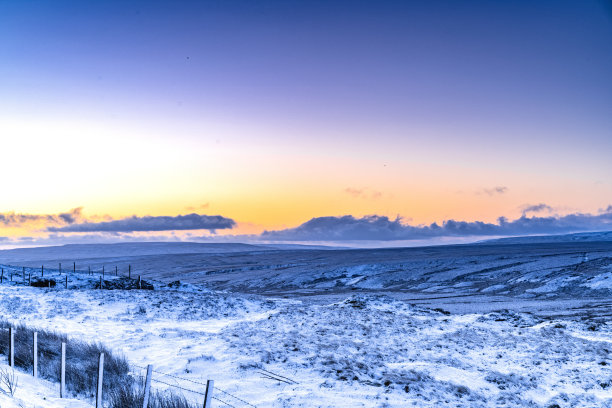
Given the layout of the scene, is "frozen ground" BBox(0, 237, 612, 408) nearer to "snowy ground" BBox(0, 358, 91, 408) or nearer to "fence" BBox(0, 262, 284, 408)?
"fence" BBox(0, 262, 284, 408)

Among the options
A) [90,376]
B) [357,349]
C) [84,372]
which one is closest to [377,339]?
[357,349]

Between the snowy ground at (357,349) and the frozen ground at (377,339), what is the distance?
0.06 m

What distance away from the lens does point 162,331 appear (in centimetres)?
2209

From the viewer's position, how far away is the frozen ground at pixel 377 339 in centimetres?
1334

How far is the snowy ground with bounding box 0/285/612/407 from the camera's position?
13.1 metres

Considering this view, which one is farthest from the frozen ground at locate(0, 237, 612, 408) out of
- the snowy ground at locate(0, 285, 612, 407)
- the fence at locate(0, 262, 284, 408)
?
the fence at locate(0, 262, 284, 408)

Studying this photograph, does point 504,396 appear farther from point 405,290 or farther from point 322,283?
point 322,283

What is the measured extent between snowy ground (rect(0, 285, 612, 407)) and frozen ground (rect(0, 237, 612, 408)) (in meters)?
0.06

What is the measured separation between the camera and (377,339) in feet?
65.3

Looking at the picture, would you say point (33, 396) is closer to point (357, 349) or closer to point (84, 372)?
point (84, 372)

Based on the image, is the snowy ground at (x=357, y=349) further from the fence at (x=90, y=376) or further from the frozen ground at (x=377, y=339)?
the fence at (x=90, y=376)

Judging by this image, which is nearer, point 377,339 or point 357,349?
point 357,349

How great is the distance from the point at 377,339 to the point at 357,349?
2.20m

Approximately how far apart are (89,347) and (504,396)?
1402 cm
